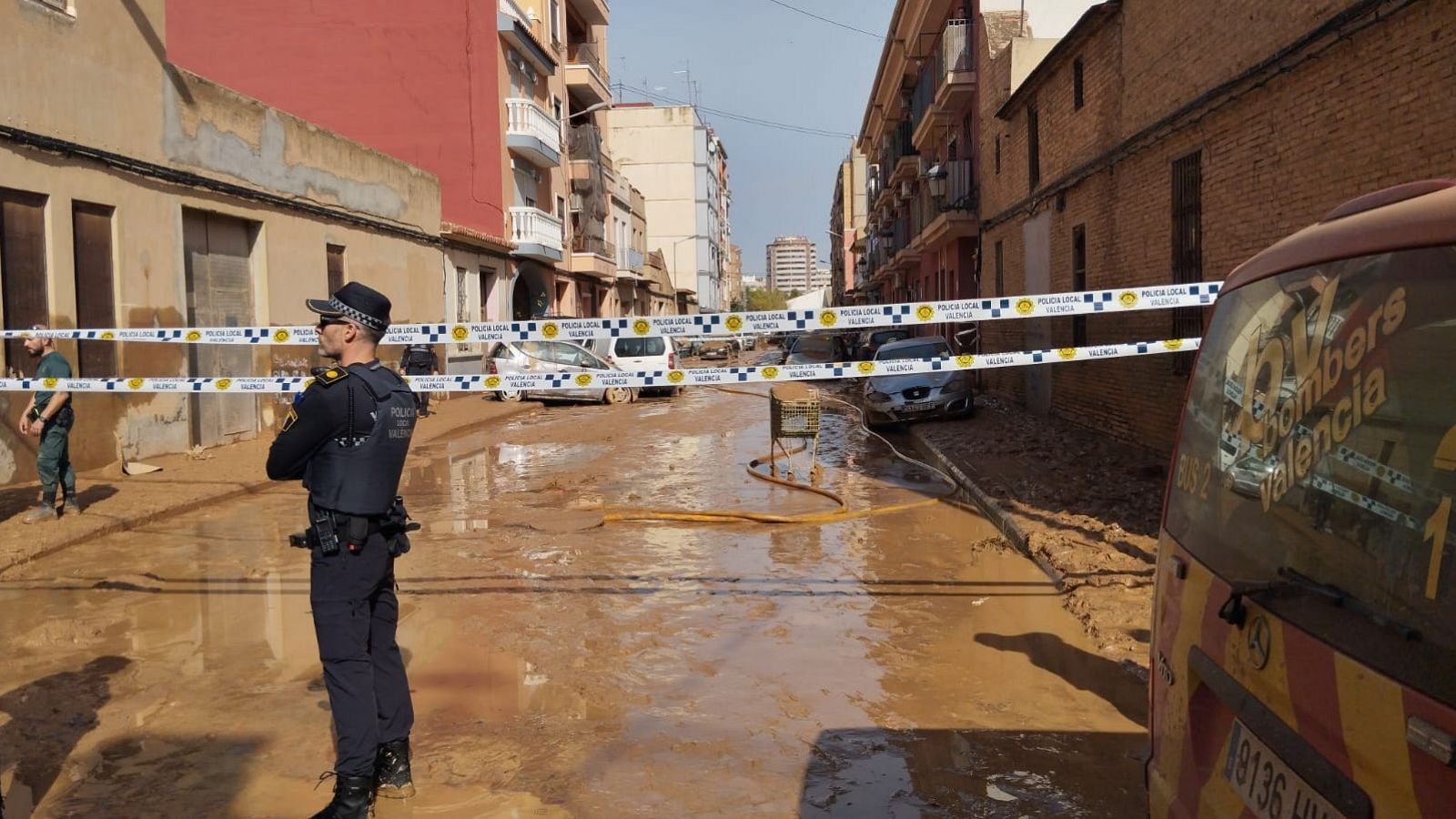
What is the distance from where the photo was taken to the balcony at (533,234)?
108 feet

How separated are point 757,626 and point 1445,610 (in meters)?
5.11

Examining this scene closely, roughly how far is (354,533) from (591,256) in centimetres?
3798

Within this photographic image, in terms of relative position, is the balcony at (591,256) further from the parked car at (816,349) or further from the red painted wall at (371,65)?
the red painted wall at (371,65)

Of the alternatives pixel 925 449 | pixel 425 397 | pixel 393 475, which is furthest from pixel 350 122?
pixel 393 475

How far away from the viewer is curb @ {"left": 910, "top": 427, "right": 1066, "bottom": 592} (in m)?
8.04

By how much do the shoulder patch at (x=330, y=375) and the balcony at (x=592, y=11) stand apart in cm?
3945

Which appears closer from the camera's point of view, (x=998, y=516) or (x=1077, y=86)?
(x=998, y=516)

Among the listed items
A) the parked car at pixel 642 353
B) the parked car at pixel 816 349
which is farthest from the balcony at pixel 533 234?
the parked car at pixel 816 349

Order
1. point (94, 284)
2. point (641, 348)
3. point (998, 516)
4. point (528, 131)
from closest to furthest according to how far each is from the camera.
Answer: point (998, 516) → point (94, 284) → point (641, 348) → point (528, 131)

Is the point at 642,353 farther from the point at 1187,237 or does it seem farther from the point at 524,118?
the point at 1187,237

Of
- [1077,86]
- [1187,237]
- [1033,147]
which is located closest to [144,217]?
→ [1187,237]

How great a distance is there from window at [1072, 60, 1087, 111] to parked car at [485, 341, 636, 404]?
10599mm

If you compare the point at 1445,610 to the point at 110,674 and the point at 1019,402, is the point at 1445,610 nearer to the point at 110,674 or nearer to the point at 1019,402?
the point at 110,674

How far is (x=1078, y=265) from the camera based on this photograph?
16.9 metres
